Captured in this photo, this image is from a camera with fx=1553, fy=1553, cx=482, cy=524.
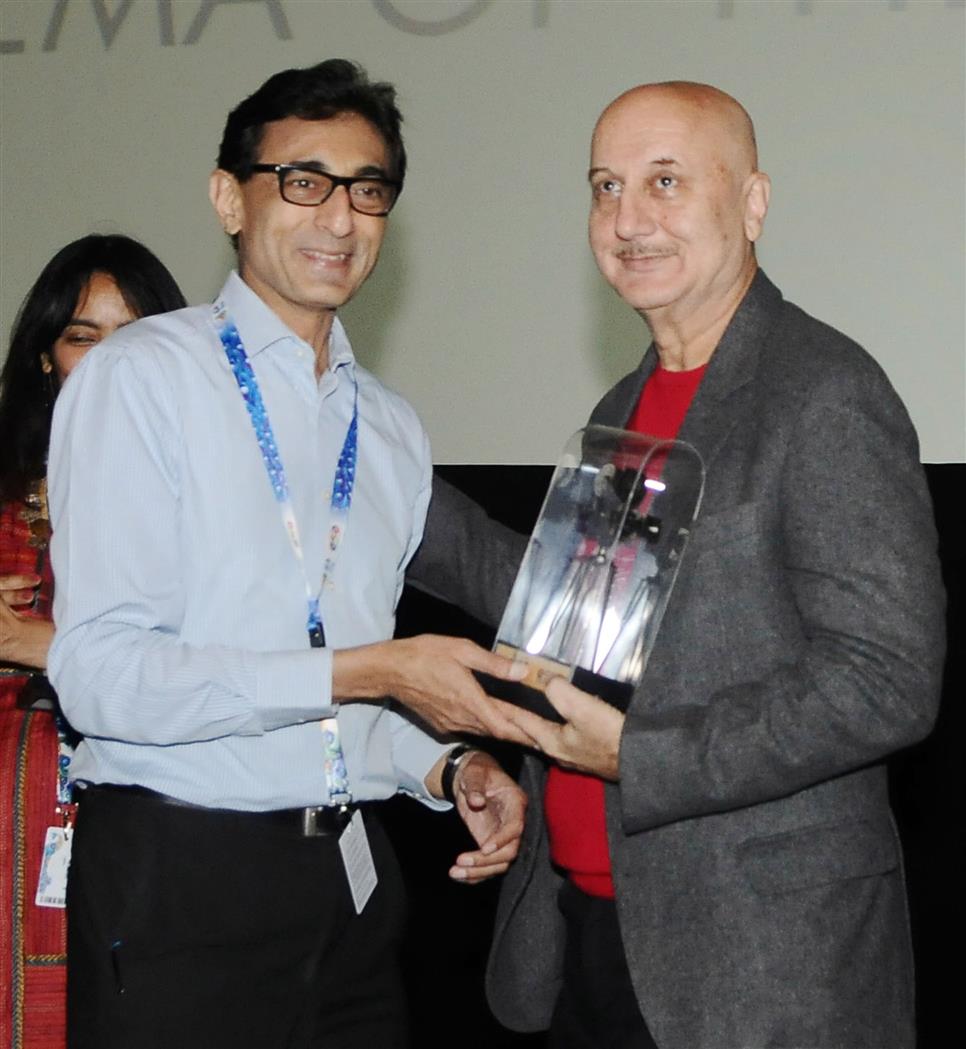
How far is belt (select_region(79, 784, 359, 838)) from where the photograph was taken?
1.91 meters

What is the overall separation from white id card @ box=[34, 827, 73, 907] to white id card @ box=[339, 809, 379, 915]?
0.74 m

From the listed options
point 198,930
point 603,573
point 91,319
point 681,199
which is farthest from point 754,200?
point 91,319

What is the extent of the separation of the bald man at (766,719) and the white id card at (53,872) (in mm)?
1003

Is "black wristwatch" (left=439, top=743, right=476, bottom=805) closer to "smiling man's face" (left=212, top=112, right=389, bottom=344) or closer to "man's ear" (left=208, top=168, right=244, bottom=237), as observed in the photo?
"smiling man's face" (left=212, top=112, right=389, bottom=344)

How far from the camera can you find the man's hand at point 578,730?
5.90 feet

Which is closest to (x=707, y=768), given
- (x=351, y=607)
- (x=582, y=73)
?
(x=351, y=607)

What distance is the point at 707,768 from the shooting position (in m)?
1.77

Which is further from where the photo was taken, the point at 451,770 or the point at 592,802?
the point at 451,770

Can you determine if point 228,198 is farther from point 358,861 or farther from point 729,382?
point 358,861

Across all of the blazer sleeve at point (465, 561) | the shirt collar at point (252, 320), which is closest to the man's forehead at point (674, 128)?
the shirt collar at point (252, 320)

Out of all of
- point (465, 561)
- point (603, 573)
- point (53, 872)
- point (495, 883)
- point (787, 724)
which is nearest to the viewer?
point (787, 724)

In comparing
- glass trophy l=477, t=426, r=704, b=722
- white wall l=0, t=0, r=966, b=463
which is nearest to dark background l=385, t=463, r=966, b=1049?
white wall l=0, t=0, r=966, b=463

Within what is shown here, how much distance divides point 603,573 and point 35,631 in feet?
3.81

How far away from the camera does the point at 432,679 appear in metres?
1.90
